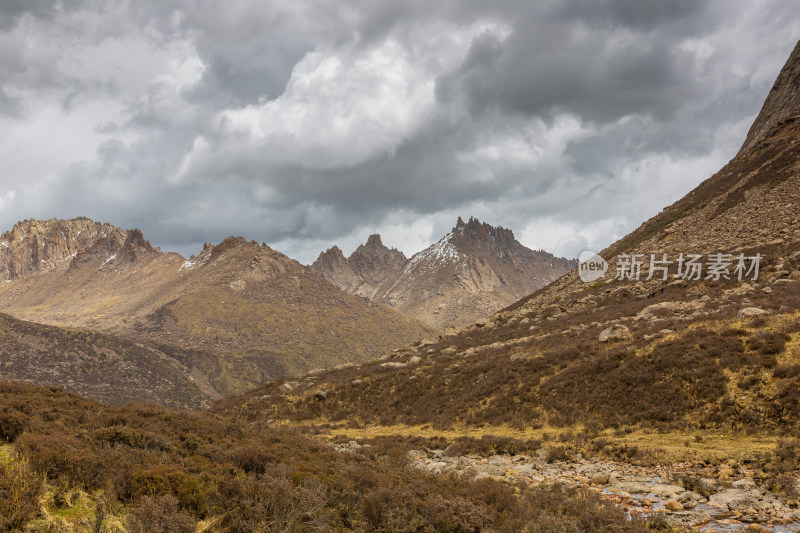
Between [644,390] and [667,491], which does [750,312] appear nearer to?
[644,390]

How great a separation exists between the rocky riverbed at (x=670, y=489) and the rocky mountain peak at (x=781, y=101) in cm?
8697

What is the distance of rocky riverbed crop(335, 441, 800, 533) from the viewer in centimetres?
927

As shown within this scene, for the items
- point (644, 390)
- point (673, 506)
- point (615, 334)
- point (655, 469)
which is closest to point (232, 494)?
point (673, 506)

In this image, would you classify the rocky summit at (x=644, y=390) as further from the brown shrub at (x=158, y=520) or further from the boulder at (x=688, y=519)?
the brown shrub at (x=158, y=520)

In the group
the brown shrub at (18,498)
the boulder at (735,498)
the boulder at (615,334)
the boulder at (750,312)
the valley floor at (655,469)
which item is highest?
the boulder at (750,312)

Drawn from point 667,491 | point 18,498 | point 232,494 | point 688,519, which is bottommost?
point 667,491

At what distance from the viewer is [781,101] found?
272 ft

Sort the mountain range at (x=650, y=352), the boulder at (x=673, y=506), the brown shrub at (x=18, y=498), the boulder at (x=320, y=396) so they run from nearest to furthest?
the brown shrub at (x=18, y=498), the boulder at (x=673, y=506), the mountain range at (x=650, y=352), the boulder at (x=320, y=396)

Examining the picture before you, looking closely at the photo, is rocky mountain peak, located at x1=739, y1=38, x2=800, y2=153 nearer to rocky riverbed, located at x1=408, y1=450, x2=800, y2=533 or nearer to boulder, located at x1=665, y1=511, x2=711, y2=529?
rocky riverbed, located at x1=408, y1=450, x2=800, y2=533

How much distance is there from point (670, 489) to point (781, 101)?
105543mm

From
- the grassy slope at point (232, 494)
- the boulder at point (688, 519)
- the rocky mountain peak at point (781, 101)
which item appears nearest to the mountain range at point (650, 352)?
the boulder at point (688, 519)

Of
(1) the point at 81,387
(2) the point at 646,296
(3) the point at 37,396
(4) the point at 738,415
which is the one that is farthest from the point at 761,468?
(1) the point at 81,387

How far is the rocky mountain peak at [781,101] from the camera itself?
78.1 meters

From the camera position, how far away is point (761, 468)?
12141mm
